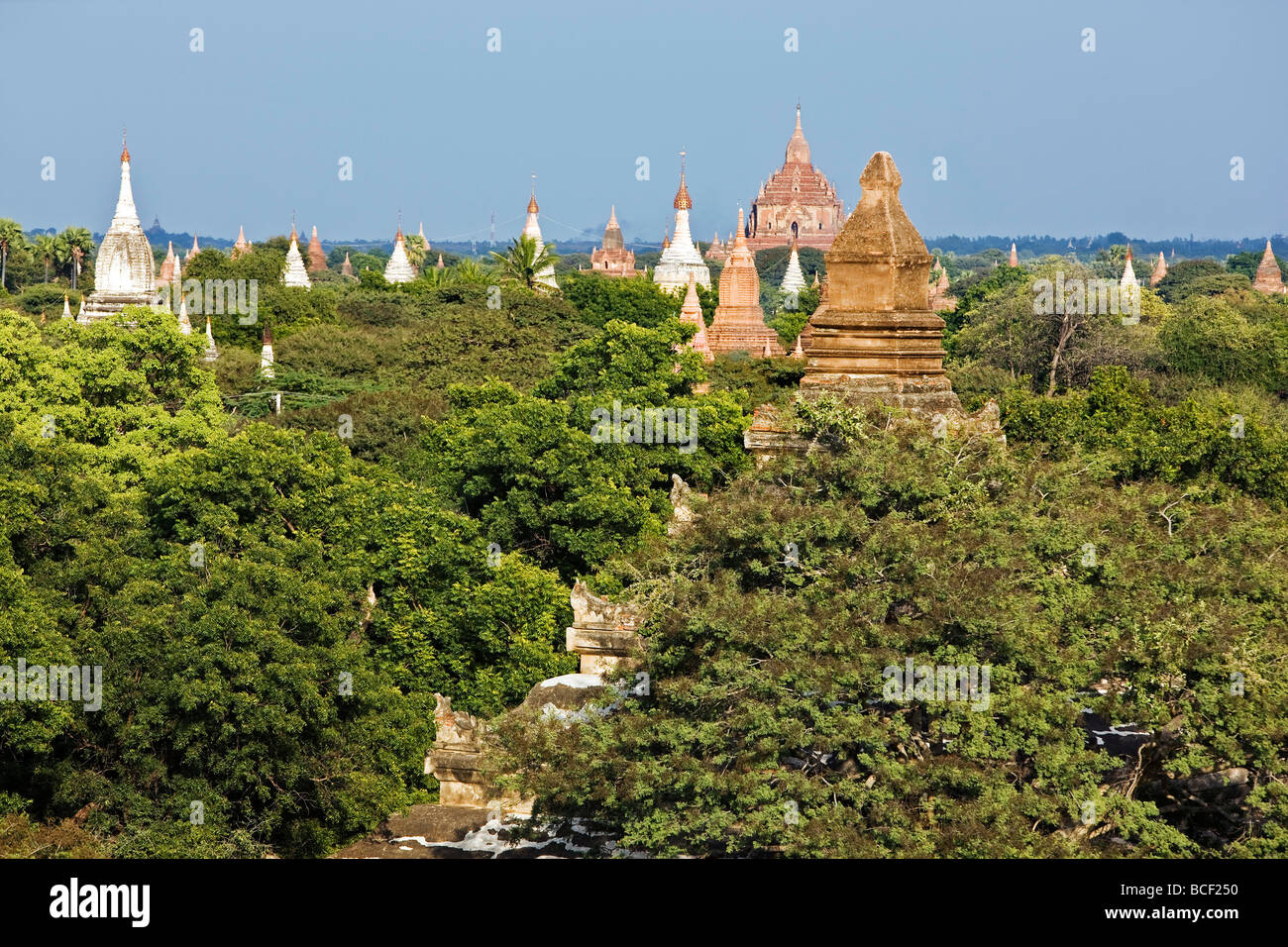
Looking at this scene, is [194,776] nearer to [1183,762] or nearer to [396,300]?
[1183,762]

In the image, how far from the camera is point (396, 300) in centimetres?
7862

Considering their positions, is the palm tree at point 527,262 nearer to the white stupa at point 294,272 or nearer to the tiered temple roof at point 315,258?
the white stupa at point 294,272

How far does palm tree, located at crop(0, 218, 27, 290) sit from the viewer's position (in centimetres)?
12338

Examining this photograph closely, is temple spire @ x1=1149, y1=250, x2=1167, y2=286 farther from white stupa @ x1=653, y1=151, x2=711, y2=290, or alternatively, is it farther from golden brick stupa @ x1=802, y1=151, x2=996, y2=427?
golden brick stupa @ x1=802, y1=151, x2=996, y2=427

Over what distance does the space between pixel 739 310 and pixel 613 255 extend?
74.6 metres

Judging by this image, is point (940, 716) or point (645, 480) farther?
point (645, 480)

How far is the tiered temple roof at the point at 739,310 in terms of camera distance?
7744 cm

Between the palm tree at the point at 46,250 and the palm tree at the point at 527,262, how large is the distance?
59.6 metres

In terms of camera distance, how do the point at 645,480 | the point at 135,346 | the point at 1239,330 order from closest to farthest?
the point at 645,480
the point at 135,346
the point at 1239,330

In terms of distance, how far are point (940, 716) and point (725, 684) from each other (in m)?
1.77

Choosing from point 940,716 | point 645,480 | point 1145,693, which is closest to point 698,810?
point 940,716

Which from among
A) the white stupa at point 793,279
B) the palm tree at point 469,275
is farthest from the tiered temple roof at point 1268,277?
the palm tree at point 469,275

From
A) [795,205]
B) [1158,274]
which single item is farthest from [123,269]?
[795,205]

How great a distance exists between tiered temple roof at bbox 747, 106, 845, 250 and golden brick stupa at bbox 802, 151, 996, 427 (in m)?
178
